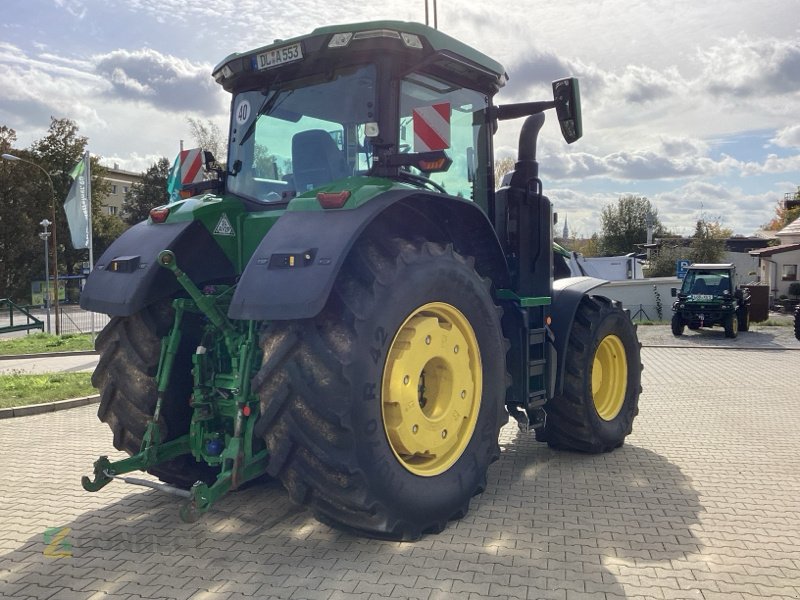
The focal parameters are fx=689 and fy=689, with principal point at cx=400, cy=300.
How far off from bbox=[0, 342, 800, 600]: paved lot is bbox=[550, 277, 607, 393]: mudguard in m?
0.84

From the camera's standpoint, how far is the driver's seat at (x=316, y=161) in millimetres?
4078

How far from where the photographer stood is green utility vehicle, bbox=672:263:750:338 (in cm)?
1978

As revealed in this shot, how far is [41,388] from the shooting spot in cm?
949

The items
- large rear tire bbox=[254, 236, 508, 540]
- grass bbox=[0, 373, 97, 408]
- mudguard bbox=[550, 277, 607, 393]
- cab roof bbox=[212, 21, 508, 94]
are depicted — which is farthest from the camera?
grass bbox=[0, 373, 97, 408]

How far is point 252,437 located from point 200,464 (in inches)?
44.1

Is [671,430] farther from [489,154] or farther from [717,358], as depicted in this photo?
[717,358]

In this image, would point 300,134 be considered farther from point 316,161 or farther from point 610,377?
point 610,377

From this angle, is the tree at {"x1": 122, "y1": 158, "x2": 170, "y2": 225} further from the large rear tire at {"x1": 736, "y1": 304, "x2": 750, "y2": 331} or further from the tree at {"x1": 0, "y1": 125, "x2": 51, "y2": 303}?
the large rear tire at {"x1": 736, "y1": 304, "x2": 750, "y2": 331}

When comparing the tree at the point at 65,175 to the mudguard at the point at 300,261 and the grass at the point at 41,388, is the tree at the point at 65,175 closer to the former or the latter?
the grass at the point at 41,388

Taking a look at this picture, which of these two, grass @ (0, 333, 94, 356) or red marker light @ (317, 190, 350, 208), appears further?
grass @ (0, 333, 94, 356)

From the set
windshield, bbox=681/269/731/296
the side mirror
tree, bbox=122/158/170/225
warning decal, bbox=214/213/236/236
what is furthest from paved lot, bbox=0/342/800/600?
tree, bbox=122/158/170/225

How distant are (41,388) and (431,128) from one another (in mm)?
7819

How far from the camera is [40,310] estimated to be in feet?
131

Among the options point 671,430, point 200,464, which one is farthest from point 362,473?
point 671,430
